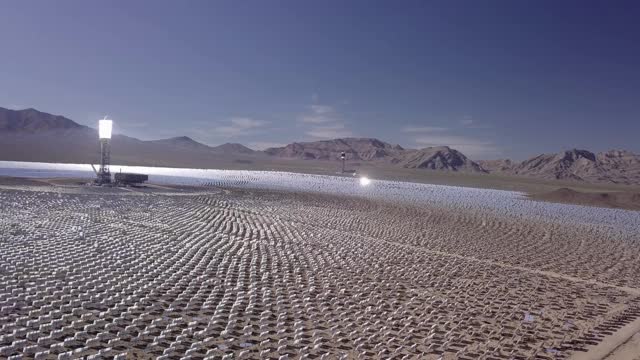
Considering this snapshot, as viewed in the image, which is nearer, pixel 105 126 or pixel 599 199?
pixel 105 126

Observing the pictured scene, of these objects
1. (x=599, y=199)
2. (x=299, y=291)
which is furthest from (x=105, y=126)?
(x=599, y=199)

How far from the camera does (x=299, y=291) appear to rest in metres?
12.6

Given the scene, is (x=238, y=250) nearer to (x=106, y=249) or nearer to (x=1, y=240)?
(x=106, y=249)

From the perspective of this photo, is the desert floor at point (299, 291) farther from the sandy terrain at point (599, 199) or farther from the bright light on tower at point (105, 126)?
the sandy terrain at point (599, 199)

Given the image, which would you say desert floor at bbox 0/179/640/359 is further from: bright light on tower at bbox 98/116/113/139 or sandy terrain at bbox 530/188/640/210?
sandy terrain at bbox 530/188/640/210

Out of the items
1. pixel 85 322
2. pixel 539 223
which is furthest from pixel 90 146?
pixel 85 322

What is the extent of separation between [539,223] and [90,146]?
189 m

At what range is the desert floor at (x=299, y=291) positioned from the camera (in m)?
8.99

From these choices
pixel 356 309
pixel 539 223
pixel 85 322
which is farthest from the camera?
pixel 539 223

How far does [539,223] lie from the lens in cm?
3200

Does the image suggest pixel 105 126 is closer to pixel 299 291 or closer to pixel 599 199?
pixel 299 291

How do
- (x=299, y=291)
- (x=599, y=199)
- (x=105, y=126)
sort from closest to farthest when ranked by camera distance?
1. (x=299, y=291)
2. (x=105, y=126)
3. (x=599, y=199)

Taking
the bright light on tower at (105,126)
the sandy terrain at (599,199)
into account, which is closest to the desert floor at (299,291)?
the bright light on tower at (105,126)

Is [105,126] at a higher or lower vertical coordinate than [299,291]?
higher
